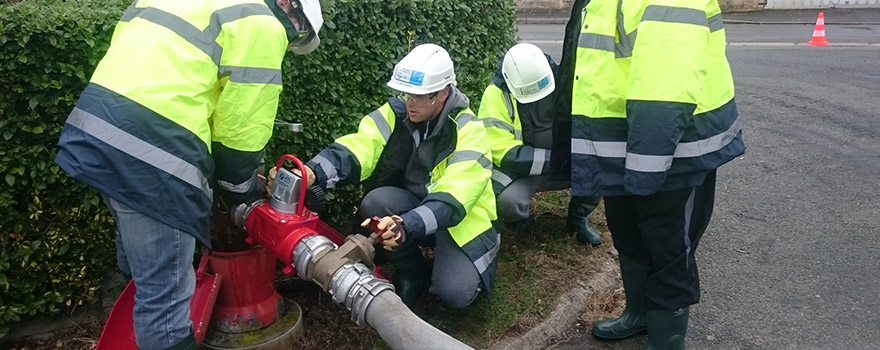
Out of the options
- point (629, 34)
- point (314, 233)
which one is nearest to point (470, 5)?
point (629, 34)

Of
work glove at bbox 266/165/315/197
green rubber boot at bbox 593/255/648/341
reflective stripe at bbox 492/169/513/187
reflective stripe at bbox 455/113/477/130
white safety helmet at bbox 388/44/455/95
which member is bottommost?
green rubber boot at bbox 593/255/648/341

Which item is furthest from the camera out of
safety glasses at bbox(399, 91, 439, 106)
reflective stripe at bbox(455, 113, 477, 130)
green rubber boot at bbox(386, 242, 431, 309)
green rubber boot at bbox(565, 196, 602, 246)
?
green rubber boot at bbox(565, 196, 602, 246)

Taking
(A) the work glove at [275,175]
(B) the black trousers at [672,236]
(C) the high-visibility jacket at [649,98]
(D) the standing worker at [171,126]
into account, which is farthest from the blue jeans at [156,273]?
→ (B) the black trousers at [672,236]

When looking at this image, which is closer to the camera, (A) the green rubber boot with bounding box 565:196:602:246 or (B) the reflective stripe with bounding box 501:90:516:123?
(B) the reflective stripe with bounding box 501:90:516:123

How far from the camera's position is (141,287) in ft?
7.95

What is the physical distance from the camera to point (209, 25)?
2375 millimetres

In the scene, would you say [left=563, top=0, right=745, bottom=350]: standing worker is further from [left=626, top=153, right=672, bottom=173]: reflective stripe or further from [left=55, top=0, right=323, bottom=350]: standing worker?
[left=55, top=0, right=323, bottom=350]: standing worker

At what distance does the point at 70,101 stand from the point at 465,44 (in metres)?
2.51

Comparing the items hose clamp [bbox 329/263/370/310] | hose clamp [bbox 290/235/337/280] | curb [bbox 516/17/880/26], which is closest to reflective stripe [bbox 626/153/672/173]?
hose clamp [bbox 329/263/370/310]

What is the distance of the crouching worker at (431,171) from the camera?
3.08 meters

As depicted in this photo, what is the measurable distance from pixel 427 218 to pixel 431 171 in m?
0.53

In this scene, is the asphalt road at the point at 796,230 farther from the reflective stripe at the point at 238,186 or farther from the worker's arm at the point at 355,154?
the reflective stripe at the point at 238,186

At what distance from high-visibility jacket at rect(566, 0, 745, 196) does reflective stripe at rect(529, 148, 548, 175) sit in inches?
47.5

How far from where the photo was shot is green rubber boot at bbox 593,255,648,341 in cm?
325
